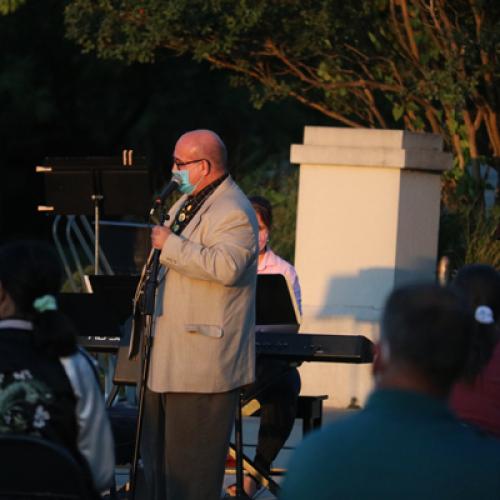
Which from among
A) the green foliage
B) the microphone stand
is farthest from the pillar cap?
the microphone stand

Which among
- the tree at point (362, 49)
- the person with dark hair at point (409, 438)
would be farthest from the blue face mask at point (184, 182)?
the tree at point (362, 49)

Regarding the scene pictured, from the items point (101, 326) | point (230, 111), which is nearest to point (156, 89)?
point (230, 111)

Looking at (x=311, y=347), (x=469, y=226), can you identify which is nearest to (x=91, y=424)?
(x=311, y=347)

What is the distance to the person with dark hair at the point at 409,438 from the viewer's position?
256cm

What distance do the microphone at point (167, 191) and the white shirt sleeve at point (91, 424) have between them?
1.72 metres

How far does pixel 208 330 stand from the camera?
5711mm

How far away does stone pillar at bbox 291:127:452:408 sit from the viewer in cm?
1025

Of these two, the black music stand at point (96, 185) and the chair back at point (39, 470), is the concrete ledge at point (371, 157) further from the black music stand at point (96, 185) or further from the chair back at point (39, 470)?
the chair back at point (39, 470)

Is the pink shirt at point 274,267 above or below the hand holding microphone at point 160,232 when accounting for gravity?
below

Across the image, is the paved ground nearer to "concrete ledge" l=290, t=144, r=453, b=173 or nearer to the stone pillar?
the stone pillar

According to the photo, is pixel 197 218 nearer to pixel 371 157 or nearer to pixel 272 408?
pixel 272 408

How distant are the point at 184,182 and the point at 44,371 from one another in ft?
7.03

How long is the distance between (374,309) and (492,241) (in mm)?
1465

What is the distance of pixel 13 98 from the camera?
23688 mm
